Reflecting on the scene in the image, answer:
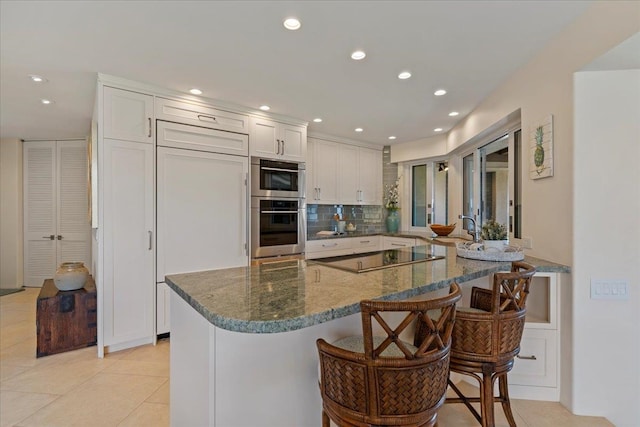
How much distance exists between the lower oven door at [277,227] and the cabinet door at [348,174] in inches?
46.2

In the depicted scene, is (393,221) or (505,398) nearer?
(505,398)

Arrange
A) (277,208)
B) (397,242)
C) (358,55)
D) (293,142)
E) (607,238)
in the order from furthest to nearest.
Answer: (397,242) → (293,142) → (277,208) → (358,55) → (607,238)

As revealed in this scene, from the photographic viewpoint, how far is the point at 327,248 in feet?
15.2

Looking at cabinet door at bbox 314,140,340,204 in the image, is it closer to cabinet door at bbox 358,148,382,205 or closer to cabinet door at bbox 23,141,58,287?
cabinet door at bbox 358,148,382,205

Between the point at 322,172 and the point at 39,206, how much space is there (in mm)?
4788

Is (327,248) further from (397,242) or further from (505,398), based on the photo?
(505,398)

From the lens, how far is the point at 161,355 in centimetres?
285

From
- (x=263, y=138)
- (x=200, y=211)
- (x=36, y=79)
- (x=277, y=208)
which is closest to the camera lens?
(x=36, y=79)

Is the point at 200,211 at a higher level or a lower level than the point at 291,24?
lower

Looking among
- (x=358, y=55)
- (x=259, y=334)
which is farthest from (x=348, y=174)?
(x=259, y=334)

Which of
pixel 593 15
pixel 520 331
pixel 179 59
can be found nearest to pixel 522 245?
pixel 520 331

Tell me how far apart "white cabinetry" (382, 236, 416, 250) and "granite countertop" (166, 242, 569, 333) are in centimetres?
265

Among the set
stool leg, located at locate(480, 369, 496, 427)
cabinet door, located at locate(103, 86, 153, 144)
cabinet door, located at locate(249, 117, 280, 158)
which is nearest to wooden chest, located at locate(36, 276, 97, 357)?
cabinet door, located at locate(103, 86, 153, 144)

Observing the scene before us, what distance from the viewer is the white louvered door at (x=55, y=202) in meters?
5.15
